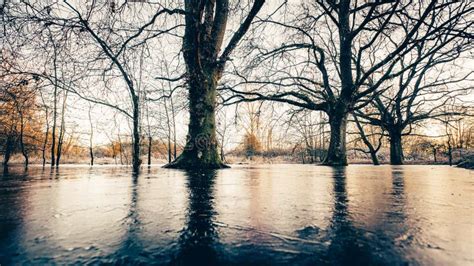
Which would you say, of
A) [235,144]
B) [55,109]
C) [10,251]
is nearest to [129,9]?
[10,251]

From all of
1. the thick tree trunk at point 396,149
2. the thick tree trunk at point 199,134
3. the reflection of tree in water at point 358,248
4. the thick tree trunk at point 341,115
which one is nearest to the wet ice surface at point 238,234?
the reflection of tree in water at point 358,248

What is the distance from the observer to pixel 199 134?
543cm

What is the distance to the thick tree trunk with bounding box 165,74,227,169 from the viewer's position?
5398mm

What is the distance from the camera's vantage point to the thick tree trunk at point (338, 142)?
852 cm

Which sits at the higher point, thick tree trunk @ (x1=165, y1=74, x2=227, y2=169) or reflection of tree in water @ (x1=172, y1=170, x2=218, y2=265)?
thick tree trunk @ (x1=165, y1=74, x2=227, y2=169)

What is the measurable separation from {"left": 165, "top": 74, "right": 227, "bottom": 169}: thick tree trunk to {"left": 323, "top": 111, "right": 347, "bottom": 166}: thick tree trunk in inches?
182

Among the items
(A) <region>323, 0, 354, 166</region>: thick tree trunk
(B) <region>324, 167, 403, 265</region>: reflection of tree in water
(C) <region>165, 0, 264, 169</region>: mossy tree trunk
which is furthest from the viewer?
(A) <region>323, 0, 354, 166</region>: thick tree trunk

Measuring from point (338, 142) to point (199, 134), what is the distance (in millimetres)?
5250

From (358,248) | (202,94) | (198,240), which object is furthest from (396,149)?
(198,240)

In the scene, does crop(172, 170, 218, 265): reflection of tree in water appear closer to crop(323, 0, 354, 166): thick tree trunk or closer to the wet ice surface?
the wet ice surface

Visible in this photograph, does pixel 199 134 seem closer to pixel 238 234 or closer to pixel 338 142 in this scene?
pixel 238 234

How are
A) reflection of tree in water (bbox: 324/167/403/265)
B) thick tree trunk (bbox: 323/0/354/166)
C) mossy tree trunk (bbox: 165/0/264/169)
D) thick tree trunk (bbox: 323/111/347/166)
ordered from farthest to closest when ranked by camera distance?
thick tree trunk (bbox: 323/111/347/166)
thick tree trunk (bbox: 323/0/354/166)
mossy tree trunk (bbox: 165/0/264/169)
reflection of tree in water (bbox: 324/167/403/265)

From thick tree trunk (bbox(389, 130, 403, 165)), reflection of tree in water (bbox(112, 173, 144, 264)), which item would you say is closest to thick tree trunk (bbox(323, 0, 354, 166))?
thick tree trunk (bbox(389, 130, 403, 165))

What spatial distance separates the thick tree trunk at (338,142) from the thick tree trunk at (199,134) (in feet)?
15.2
